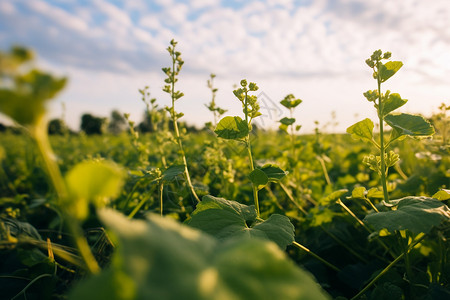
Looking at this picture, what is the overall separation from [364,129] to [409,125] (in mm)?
205

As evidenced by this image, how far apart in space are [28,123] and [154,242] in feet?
1.00

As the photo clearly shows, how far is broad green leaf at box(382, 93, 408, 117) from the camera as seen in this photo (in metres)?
1.51

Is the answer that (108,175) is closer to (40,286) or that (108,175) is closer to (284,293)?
(284,293)

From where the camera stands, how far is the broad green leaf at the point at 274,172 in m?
1.59

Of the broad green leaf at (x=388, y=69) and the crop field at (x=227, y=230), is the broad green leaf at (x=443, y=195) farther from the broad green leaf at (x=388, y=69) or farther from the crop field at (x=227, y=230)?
the broad green leaf at (x=388, y=69)

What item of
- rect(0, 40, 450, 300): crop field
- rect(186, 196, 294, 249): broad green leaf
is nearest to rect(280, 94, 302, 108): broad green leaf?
rect(0, 40, 450, 300): crop field

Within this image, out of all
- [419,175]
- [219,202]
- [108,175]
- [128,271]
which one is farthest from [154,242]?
[419,175]

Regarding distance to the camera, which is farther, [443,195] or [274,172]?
[274,172]

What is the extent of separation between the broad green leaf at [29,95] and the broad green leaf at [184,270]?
0.21 metres

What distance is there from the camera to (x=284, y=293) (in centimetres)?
56

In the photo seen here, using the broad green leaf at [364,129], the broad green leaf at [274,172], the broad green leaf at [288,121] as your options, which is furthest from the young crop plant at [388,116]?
the broad green leaf at [288,121]

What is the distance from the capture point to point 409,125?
1529 millimetres

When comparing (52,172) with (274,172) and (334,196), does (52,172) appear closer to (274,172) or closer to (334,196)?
(274,172)

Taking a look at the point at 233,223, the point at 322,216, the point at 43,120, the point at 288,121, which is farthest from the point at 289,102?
the point at 43,120
